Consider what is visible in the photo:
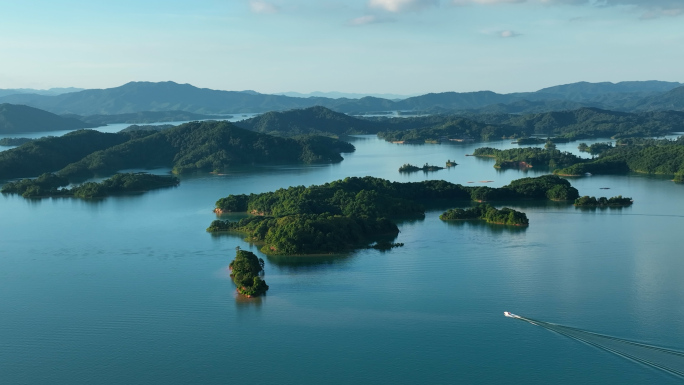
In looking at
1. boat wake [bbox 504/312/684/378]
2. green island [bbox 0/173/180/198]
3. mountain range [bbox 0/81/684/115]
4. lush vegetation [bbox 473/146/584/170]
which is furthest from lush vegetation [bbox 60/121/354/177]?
mountain range [bbox 0/81/684/115]

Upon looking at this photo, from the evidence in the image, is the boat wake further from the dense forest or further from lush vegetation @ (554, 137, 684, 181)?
the dense forest

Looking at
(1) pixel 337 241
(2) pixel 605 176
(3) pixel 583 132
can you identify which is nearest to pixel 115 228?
(1) pixel 337 241

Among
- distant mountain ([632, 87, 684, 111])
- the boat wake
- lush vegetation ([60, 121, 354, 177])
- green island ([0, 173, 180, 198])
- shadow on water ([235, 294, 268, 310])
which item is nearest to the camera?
the boat wake

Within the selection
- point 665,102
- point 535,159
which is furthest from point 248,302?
point 665,102

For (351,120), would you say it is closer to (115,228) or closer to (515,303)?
(115,228)

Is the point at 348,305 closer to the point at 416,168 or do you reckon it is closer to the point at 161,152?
the point at 416,168

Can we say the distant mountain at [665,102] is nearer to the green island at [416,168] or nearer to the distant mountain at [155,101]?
the distant mountain at [155,101]

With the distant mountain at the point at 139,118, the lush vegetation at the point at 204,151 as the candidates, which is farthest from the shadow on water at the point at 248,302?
the distant mountain at the point at 139,118
